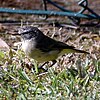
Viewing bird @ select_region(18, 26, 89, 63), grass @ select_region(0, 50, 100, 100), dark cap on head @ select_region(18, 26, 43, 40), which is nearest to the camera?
grass @ select_region(0, 50, 100, 100)

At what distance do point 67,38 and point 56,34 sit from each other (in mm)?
264

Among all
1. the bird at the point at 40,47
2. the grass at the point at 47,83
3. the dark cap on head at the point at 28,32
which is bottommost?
the grass at the point at 47,83

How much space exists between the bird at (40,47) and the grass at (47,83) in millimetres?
208

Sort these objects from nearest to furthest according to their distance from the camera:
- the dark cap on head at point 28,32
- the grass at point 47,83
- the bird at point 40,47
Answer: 1. the grass at point 47,83
2. the bird at point 40,47
3. the dark cap on head at point 28,32

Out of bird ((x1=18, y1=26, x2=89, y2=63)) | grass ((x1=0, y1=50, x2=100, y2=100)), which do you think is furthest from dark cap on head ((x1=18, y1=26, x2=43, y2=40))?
grass ((x1=0, y1=50, x2=100, y2=100))

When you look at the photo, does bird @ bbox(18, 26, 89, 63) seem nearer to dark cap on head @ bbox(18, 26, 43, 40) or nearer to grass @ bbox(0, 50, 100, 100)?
dark cap on head @ bbox(18, 26, 43, 40)

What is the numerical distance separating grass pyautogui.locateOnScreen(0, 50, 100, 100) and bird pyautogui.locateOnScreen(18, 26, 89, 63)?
208 mm

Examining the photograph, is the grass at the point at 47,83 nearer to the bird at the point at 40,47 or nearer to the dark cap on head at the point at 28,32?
the bird at the point at 40,47

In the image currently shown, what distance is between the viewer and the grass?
20.8 ft

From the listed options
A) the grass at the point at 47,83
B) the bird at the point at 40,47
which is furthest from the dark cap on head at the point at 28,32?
the grass at the point at 47,83

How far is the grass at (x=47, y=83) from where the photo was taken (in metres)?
6.34

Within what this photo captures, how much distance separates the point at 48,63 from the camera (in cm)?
778

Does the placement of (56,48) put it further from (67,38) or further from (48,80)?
(67,38)

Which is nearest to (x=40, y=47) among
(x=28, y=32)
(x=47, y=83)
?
(x=28, y=32)
